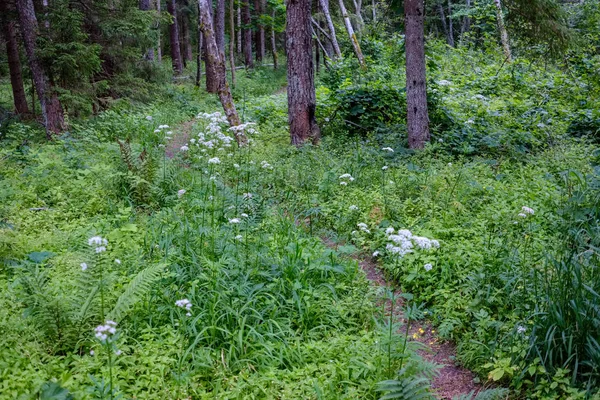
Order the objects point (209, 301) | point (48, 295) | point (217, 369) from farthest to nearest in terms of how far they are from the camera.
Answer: point (209, 301) < point (48, 295) < point (217, 369)

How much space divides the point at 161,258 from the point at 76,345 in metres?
1.50

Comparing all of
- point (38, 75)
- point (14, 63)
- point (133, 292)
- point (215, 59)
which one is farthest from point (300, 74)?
point (14, 63)

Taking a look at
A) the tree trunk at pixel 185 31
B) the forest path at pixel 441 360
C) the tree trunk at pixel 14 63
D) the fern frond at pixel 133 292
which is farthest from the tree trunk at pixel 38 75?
the tree trunk at pixel 185 31

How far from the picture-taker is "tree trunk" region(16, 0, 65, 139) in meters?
11.0

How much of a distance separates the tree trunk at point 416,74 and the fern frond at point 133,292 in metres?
6.77

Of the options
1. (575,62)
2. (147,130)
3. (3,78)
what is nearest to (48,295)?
(147,130)

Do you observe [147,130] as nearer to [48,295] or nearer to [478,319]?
[48,295]

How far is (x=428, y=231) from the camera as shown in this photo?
5836 mm

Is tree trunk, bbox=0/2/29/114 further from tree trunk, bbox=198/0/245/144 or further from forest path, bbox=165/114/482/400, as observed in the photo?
forest path, bbox=165/114/482/400

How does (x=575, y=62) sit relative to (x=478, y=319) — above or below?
above

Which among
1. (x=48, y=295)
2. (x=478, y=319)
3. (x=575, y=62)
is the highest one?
(x=575, y=62)

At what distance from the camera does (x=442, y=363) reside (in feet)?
13.9

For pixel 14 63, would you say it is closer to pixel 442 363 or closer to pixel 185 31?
pixel 442 363

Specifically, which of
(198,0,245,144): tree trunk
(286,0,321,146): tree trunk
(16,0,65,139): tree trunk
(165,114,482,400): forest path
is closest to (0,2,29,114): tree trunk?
(16,0,65,139): tree trunk
